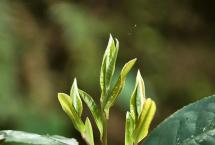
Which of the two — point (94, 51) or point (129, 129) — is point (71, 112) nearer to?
point (129, 129)

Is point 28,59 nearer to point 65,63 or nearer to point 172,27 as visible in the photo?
point 65,63

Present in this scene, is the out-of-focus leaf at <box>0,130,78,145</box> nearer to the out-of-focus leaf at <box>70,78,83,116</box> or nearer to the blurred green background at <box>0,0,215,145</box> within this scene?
the out-of-focus leaf at <box>70,78,83,116</box>

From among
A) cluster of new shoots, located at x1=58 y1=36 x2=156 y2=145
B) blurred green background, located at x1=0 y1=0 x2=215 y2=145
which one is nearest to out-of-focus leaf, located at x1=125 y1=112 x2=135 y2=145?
cluster of new shoots, located at x1=58 y1=36 x2=156 y2=145

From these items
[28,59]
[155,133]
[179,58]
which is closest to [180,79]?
[179,58]

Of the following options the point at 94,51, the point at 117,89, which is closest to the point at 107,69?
the point at 117,89

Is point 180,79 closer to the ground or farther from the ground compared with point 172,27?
closer to the ground
